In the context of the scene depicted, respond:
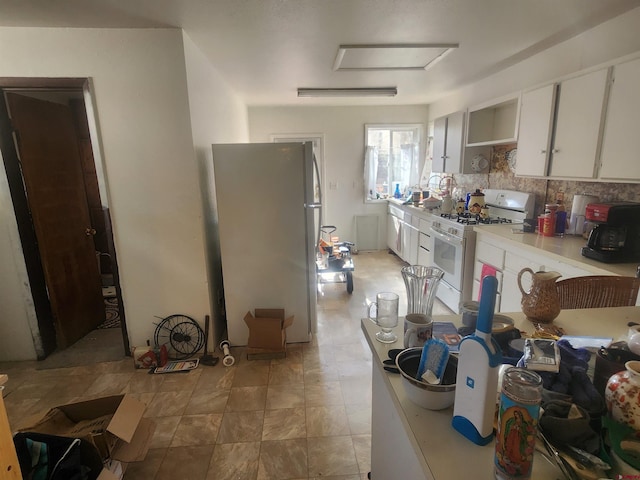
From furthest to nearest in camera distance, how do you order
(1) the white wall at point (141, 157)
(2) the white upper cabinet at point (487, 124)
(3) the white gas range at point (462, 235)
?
1. (2) the white upper cabinet at point (487, 124)
2. (3) the white gas range at point (462, 235)
3. (1) the white wall at point (141, 157)

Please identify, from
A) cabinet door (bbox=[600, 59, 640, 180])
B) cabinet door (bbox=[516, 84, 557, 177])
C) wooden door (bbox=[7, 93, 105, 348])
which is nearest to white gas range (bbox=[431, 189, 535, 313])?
cabinet door (bbox=[516, 84, 557, 177])

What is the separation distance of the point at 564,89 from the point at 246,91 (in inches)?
130

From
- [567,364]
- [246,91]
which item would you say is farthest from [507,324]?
[246,91]

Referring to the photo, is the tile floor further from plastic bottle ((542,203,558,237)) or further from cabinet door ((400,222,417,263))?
cabinet door ((400,222,417,263))

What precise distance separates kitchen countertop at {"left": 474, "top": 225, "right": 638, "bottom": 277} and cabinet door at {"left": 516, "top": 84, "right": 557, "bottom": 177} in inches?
20.6

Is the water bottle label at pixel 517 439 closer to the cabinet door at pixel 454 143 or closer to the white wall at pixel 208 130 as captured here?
the white wall at pixel 208 130

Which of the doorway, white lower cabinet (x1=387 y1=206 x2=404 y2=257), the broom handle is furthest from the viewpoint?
white lower cabinet (x1=387 y1=206 x2=404 y2=257)

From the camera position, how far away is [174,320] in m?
2.65

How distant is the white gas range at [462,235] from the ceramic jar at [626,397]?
241 centimetres

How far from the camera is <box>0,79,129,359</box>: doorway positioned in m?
2.40

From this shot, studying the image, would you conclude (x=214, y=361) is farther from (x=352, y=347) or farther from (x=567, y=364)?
(x=567, y=364)

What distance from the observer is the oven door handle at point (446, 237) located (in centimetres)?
316

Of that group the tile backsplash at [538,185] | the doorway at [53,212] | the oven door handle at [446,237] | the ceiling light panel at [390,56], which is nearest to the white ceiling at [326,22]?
the ceiling light panel at [390,56]

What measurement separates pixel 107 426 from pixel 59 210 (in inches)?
81.1
